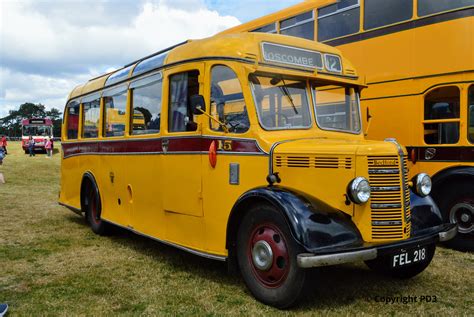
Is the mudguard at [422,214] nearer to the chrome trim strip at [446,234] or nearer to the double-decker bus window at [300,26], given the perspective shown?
the chrome trim strip at [446,234]

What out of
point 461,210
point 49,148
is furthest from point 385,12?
point 49,148

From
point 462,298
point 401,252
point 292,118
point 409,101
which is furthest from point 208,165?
point 409,101

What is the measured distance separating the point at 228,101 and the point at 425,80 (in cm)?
402

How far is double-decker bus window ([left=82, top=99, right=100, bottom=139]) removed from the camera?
8383mm

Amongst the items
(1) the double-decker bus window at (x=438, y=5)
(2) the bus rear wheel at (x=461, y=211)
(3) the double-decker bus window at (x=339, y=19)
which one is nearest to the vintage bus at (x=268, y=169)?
(2) the bus rear wheel at (x=461, y=211)

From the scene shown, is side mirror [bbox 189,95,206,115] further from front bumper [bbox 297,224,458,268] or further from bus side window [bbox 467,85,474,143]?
bus side window [bbox 467,85,474,143]

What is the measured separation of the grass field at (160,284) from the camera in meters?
4.70

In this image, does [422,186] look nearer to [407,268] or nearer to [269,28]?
[407,268]

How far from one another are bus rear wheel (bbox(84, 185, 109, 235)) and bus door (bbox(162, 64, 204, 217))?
255 centimetres

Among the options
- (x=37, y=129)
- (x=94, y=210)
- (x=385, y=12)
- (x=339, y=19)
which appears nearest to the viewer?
(x=385, y=12)

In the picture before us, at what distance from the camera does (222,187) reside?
536cm

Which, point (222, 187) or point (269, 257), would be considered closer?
point (269, 257)

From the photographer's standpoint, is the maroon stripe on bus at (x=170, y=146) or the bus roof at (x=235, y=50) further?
the bus roof at (x=235, y=50)

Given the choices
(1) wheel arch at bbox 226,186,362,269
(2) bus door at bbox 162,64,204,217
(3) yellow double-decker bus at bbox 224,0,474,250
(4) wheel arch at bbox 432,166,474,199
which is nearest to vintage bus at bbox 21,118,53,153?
(3) yellow double-decker bus at bbox 224,0,474,250
